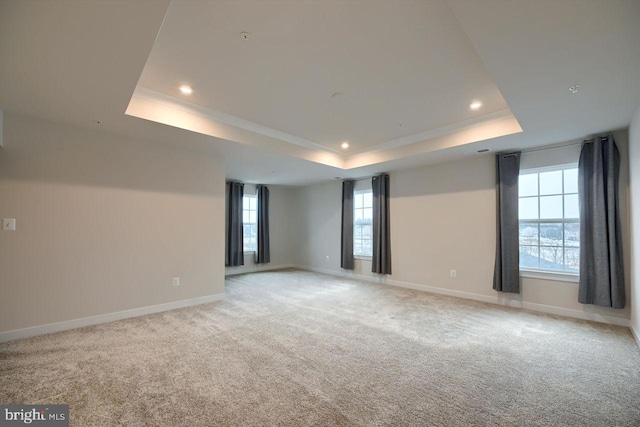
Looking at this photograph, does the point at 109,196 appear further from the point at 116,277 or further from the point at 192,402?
the point at 192,402

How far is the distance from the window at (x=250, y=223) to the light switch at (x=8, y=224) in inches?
187

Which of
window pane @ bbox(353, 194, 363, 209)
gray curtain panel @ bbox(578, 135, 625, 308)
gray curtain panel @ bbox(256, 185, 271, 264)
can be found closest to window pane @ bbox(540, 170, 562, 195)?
gray curtain panel @ bbox(578, 135, 625, 308)

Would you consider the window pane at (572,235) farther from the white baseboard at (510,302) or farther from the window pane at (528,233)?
the white baseboard at (510,302)

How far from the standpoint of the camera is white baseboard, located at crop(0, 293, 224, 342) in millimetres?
2949

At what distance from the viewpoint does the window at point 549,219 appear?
3.94 metres

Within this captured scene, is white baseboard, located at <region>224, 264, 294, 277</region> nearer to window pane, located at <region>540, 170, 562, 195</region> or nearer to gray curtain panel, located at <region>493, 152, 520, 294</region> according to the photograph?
gray curtain panel, located at <region>493, 152, 520, 294</region>

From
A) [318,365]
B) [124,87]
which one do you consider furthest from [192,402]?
[124,87]

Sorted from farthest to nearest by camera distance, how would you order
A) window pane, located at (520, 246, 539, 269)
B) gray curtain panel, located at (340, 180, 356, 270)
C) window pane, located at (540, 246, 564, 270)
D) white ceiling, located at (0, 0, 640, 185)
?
gray curtain panel, located at (340, 180, 356, 270), window pane, located at (520, 246, 539, 269), window pane, located at (540, 246, 564, 270), white ceiling, located at (0, 0, 640, 185)

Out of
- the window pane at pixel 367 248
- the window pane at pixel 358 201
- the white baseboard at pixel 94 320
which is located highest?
the window pane at pixel 358 201

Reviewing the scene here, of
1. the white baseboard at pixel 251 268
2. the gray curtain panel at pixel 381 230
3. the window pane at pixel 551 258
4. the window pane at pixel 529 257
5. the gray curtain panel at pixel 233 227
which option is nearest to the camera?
the window pane at pixel 551 258

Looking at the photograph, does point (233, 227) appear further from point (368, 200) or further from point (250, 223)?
point (368, 200)

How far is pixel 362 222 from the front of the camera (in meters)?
6.70

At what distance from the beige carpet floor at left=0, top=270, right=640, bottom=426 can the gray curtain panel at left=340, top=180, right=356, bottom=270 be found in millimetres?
2800

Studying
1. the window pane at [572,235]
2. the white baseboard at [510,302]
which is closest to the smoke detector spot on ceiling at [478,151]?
the window pane at [572,235]
